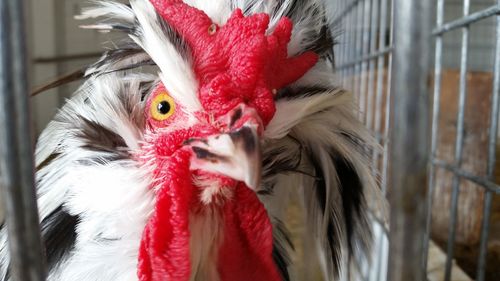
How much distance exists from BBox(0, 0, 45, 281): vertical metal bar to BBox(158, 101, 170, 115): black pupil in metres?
0.38

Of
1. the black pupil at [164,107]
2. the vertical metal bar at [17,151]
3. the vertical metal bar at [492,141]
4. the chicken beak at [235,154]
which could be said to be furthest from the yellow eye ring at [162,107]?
the vertical metal bar at [492,141]

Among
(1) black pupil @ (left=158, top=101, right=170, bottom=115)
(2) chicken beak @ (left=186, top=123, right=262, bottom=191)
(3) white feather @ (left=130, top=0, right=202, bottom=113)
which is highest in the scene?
(3) white feather @ (left=130, top=0, right=202, bottom=113)

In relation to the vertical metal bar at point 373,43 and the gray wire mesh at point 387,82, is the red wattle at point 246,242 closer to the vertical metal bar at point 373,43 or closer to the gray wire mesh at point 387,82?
the gray wire mesh at point 387,82

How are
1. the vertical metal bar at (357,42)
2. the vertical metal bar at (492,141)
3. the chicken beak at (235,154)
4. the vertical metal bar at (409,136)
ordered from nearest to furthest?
the vertical metal bar at (409,136)
the chicken beak at (235,154)
the vertical metal bar at (492,141)
the vertical metal bar at (357,42)

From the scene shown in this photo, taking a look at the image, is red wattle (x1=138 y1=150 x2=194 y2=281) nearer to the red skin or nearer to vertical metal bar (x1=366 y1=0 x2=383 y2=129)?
the red skin

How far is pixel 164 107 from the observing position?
72 cm

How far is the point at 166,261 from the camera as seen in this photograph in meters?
0.67

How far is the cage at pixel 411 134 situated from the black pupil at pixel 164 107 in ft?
0.61

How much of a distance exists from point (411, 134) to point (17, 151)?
0.91 feet

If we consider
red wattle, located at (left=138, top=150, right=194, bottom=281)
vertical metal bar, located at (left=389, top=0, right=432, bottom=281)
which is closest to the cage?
vertical metal bar, located at (left=389, top=0, right=432, bottom=281)

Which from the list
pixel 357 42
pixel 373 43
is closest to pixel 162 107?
pixel 373 43

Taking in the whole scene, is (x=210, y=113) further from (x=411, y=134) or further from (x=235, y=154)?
(x=411, y=134)

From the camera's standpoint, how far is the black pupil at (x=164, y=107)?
0.72 m

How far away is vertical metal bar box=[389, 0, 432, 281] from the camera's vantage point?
0.28m
